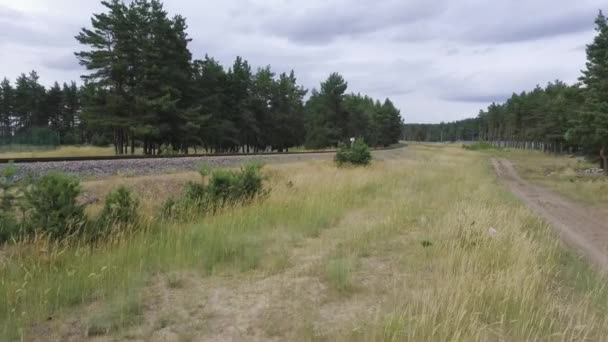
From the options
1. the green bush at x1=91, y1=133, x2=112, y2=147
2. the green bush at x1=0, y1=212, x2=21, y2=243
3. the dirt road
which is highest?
the green bush at x1=91, y1=133, x2=112, y2=147

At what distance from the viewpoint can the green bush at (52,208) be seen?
6.03 m

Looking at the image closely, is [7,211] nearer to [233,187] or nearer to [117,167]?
[233,187]

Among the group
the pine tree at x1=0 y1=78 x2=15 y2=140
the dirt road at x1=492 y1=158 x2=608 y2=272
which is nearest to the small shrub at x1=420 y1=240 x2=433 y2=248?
the dirt road at x1=492 y1=158 x2=608 y2=272

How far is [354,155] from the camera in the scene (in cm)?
2323

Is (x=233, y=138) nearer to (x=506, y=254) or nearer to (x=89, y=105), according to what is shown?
(x=89, y=105)

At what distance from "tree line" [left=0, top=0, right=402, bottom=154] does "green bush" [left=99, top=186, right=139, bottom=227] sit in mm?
22790

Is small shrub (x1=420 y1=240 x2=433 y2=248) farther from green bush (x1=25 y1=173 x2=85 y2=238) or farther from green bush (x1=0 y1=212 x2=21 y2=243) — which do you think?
green bush (x1=0 y1=212 x2=21 y2=243)

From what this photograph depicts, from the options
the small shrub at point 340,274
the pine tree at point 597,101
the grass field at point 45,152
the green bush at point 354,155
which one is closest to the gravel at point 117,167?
the green bush at point 354,155

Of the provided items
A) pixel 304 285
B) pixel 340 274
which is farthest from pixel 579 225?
pixel 304 285

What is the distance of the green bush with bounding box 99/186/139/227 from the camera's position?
693 cm

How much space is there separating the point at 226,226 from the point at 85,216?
2.34 metres

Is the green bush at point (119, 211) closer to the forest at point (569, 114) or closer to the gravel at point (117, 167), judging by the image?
the gravel at point (117, 167)

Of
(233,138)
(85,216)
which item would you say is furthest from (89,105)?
(85,216)

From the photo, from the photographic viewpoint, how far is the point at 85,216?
659cm
